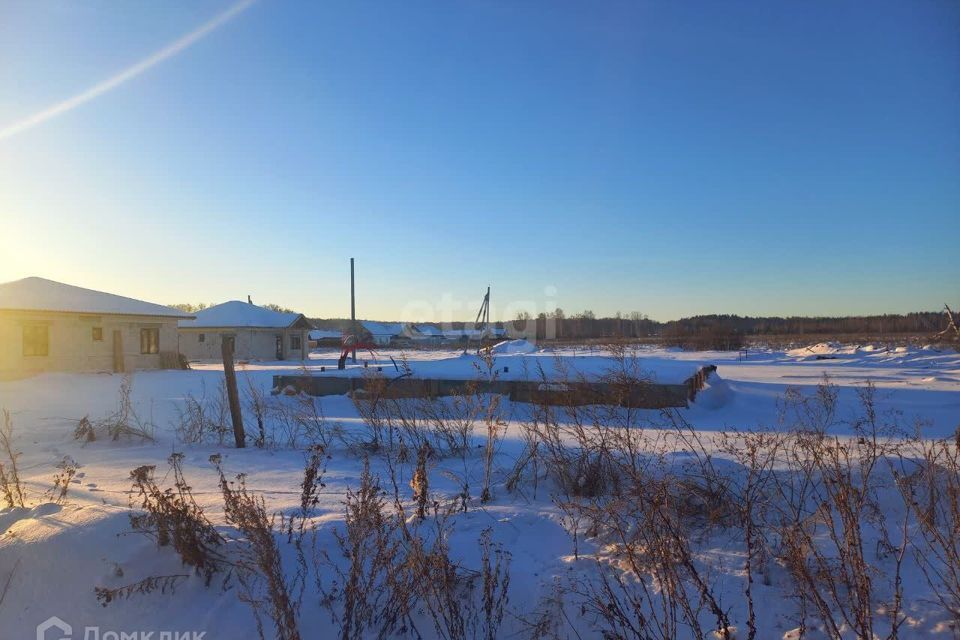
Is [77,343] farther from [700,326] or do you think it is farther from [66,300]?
[700,326]

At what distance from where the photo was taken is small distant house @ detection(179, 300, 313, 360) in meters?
30.9

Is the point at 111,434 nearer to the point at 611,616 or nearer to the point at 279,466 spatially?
the point at 279,466

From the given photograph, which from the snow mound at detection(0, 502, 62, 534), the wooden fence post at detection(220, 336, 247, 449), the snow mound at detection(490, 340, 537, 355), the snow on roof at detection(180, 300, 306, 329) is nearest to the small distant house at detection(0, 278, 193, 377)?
the snow on roof at detection(180, 300, 306, 329)

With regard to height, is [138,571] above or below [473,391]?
below

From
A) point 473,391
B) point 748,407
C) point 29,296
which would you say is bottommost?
point 748,407

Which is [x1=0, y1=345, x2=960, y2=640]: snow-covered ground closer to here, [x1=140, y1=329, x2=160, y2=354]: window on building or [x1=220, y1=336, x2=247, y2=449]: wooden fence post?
[x1=220, y1=336, x2=247, y2=449]: wooden fence post

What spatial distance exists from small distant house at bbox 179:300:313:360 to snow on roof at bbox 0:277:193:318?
20.2 ft

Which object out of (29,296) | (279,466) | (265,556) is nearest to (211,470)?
Result: (279,466)

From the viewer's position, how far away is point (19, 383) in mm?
16922

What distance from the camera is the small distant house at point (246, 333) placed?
30.9 metres

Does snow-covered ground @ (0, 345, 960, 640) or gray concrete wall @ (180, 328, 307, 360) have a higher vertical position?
gray concrete wall @ (180, 328, 307, 360)

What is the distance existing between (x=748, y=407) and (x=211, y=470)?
391 inches

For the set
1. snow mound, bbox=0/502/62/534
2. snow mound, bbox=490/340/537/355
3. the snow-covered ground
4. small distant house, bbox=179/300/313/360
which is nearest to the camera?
the snow-covered ground

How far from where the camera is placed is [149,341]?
23469 mm
